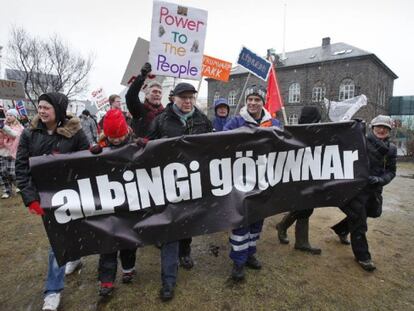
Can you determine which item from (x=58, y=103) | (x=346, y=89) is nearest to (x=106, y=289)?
(x=58, y=103)

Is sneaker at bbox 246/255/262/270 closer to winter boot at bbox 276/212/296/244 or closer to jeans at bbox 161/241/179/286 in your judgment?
winter boot at bbox 276/212/296/244

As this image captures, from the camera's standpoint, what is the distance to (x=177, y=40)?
4.12 meters

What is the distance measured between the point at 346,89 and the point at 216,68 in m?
31.0

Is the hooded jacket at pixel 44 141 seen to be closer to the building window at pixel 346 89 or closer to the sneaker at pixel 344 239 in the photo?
the sneaker at pixel 344 239

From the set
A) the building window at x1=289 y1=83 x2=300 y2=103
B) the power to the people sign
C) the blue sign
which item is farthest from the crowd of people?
the building window at x1=289 y1=83 x2=300 y2=103

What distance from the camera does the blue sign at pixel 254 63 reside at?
6105 mm

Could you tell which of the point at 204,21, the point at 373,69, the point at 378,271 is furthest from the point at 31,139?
the point at 373,69

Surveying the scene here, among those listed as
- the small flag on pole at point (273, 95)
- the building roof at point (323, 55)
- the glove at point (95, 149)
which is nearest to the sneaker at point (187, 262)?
the glove at point (95, 149)

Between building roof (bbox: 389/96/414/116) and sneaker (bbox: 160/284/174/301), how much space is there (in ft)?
152

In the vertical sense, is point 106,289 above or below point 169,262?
below

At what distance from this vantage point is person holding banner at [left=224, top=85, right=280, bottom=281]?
3.01 m

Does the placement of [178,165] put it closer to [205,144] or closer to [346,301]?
[205,144]

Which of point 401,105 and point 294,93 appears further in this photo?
point 401,105

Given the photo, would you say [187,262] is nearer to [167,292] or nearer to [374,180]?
[167,292]
